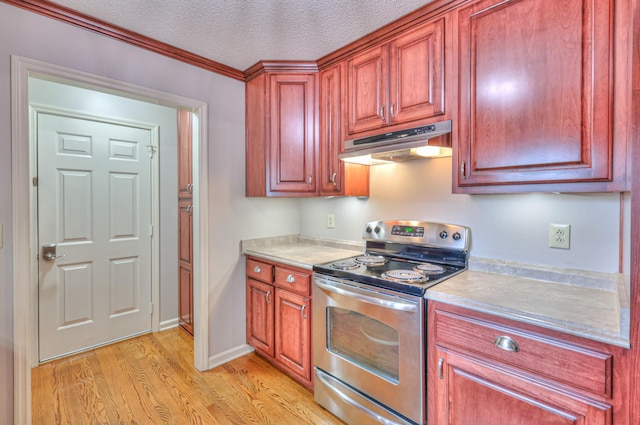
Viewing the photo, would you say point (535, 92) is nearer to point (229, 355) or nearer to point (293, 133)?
point (293, 133)

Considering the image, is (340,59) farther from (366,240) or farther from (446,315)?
(446,315)

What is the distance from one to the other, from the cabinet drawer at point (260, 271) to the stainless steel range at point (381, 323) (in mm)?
513

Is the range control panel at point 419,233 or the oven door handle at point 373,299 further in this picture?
the range control panel at point 419,233

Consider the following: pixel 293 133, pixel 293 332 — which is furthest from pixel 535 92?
pixel 293 332

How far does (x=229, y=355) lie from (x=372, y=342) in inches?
54.9

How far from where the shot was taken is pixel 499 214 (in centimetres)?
171

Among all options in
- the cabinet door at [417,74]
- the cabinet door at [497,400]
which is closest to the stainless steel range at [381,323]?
the cabinet door at [497,400]

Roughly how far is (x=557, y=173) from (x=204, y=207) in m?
2.12

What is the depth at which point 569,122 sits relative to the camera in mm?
1240

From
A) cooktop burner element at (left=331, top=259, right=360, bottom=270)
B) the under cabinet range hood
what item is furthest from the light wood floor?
the under cabinet range hood

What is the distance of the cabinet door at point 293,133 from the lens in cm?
229

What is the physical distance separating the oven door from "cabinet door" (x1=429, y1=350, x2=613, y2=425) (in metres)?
0.11

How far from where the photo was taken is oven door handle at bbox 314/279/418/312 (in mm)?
1434

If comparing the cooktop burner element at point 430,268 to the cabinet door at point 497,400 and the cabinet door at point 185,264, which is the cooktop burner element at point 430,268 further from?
the cabinet door at point 185,264
